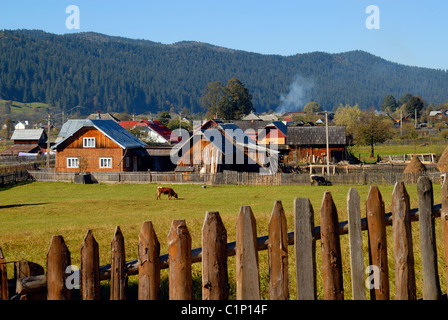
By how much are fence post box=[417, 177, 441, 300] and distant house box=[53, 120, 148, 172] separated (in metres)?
52.7

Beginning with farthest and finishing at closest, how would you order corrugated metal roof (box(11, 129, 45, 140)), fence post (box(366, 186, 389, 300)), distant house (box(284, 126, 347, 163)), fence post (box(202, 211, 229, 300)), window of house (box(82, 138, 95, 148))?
corrugated metal roof (box(11, 129, 45, 140)), distant house (box(284, 126, 347, 163)), window of house (box(82, 138, 95, 148)), fence post (box(366, 186, 389, 300)), fence post (box(202, 211, 229, 300))

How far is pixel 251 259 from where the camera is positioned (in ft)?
13.9

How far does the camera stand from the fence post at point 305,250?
4391mm

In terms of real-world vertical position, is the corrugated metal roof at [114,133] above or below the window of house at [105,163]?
above

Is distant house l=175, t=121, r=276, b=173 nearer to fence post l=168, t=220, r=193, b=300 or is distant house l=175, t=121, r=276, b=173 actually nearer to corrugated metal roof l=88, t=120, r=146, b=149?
corrugated metal roof l=88, t=120, r=146, b=149

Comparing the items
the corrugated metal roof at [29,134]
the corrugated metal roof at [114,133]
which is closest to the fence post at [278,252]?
the corrugated metal roof at [114,133]

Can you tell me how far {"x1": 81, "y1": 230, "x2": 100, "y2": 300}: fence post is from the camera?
404 centimetres

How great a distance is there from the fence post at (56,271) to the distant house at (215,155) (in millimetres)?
48479

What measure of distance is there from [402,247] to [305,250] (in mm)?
963

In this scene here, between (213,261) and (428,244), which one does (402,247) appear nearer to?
(428,244)

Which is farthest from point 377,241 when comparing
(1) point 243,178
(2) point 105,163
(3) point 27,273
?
(2) point 105,163

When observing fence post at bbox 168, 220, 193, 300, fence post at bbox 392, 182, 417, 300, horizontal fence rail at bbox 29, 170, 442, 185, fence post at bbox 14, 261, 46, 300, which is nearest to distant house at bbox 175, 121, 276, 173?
horizontal fence rail at bbox 29, 170, 442, 185

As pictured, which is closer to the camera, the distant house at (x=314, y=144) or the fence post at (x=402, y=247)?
the fence post at (x=402, y=247)

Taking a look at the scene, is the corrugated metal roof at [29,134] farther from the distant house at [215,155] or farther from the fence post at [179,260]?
the fence post at [179,260]
